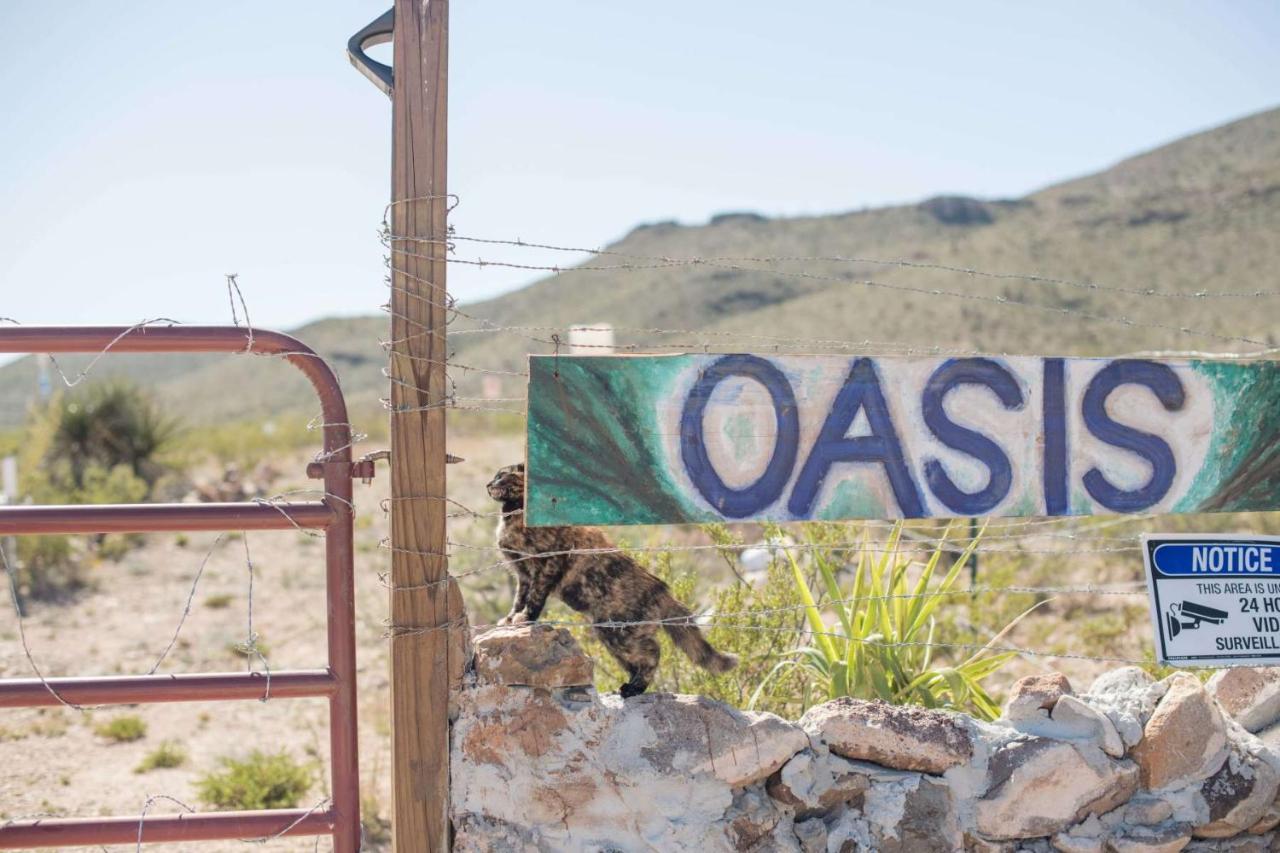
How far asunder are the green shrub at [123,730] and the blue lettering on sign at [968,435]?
218 inches

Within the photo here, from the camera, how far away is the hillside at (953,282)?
3039 cm

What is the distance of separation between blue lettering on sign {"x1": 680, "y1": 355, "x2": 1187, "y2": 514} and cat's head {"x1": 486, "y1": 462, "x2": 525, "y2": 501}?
49 cm

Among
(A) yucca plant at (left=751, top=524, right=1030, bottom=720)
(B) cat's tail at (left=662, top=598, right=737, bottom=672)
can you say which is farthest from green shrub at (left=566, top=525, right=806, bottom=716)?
(B) cat's tail at (left=662, top=598, right=737, bottom=672)

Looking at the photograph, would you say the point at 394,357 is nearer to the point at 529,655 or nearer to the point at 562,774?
the point at 529,655

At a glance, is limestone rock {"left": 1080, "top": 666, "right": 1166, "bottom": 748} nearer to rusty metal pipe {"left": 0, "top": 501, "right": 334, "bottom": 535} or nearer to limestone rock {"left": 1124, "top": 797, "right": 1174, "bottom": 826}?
limestone rock {"left": 1124, "top": 797, "right": 1174, "bottom": 826}

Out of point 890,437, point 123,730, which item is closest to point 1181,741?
point 890,437

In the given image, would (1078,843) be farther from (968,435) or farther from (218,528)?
(218,528)

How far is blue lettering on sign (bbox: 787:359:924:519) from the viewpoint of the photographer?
2912 millimetres

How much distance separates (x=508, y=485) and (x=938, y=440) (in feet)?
4.05

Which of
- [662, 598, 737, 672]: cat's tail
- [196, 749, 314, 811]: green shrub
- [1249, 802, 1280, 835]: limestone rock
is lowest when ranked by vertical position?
[196, 749, 314, 811]: green shrub

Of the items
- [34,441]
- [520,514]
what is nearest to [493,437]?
[34,441]

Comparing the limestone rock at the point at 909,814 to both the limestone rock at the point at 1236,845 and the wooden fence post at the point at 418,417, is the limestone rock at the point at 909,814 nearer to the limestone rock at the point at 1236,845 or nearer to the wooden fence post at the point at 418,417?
the limestone rock at the point at 1236,845

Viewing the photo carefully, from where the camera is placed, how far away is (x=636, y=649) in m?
2.98

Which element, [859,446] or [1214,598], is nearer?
[859,446]
